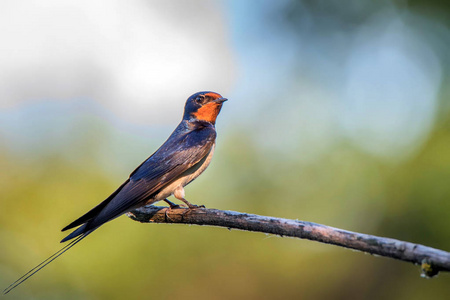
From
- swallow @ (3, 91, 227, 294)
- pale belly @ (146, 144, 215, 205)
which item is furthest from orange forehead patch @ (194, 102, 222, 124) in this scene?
pale belly @ (146, 144, 215, 205)

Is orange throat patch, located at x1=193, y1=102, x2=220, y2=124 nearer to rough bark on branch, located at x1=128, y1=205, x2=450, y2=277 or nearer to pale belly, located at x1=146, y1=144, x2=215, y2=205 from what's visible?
pale belly, located at x1=146, y1=144, x2=215, y2=205

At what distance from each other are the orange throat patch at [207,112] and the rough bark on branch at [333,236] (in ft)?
5.68

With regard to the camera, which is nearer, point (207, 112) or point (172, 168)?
point (172, 168)

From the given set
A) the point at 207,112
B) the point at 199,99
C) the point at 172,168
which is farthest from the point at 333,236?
the point at 199,99

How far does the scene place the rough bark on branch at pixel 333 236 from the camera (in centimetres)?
241

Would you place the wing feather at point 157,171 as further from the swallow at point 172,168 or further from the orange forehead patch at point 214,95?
the orange forehead patch at point 214,95

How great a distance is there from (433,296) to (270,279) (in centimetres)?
254

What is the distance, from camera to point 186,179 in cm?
462

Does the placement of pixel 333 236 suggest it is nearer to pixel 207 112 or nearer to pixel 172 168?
pixel 172 168

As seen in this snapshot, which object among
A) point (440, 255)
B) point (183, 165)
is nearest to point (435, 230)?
point (183, 165)

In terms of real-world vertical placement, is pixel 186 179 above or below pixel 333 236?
above

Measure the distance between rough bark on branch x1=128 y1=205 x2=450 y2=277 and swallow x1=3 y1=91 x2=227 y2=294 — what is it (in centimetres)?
53

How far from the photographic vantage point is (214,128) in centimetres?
518

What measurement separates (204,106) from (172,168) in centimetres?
116
